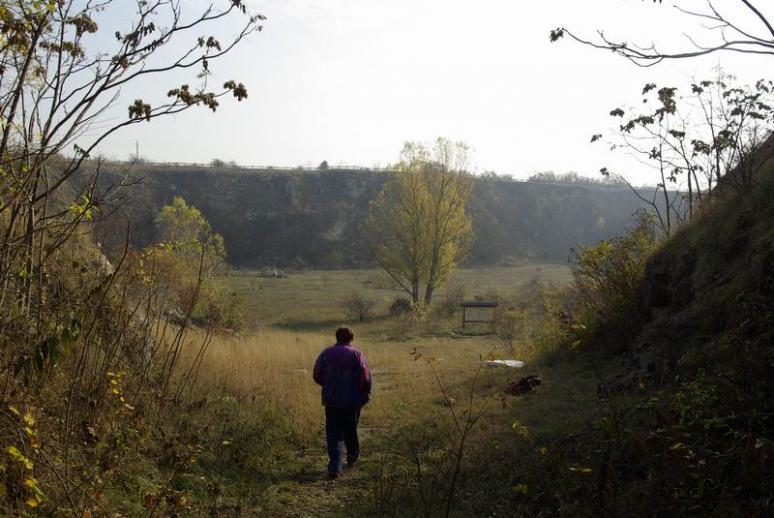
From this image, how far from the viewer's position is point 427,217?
36.3m

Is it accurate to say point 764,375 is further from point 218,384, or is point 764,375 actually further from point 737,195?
point 218,384

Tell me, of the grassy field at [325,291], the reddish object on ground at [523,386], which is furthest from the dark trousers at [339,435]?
the grassy field at [325,291]

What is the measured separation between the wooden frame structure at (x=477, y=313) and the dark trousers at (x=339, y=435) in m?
23.2

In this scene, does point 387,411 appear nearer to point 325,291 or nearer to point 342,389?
point 342,389

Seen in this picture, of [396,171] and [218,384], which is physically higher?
[396,171]

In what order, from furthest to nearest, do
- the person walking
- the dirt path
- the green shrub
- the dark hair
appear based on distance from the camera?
the green shrub → the dark hair → the person walking → the dirt path

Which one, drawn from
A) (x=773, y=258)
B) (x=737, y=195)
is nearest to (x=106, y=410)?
→ (x=773, y=258)

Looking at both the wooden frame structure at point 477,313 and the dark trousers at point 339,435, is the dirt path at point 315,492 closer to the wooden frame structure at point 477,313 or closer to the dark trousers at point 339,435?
the dark trousers at point 339,435

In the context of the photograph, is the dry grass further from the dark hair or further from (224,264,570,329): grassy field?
(224,264,570,329): grassy field

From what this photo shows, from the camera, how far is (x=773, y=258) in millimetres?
6121

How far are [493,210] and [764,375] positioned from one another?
95.8 m

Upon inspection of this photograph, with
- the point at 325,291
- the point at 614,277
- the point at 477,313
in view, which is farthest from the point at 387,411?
the point at 325,291

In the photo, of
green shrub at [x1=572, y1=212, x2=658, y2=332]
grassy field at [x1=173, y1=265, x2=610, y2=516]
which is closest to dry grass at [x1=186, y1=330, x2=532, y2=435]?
grassy field at [x1=173, y1=265, x2=610, y2=516]

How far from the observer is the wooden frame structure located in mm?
30195
